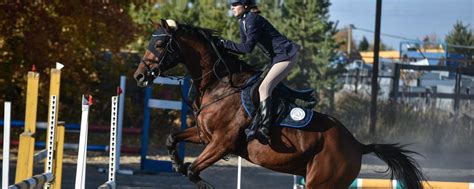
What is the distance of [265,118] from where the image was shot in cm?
842

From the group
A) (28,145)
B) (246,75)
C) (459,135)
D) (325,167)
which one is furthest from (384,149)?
(459,135)

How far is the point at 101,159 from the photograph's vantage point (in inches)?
655

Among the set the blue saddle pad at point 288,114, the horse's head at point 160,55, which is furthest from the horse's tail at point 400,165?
the horse's head at point 160,55

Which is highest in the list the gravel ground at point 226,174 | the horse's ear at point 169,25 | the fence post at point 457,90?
the horse's ear at point 169,25

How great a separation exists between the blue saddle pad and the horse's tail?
0.76 metres

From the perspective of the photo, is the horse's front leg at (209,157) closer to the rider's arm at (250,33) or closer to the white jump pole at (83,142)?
the rider's arm at (250,33)

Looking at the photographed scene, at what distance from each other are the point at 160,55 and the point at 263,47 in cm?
102

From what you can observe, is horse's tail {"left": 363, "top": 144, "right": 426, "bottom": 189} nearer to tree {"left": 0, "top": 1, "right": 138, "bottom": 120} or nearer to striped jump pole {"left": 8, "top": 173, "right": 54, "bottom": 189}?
striped jump pole {"left": 8, "top": 173, "right": 54, "bottom": 189}

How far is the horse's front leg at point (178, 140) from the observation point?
8.70 metres

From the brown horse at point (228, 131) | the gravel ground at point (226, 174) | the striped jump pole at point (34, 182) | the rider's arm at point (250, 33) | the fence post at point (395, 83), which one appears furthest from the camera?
the fence post at point (395, 83)

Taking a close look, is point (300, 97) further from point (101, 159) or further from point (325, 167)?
point (101, 159)

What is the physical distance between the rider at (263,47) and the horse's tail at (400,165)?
1.17 metres

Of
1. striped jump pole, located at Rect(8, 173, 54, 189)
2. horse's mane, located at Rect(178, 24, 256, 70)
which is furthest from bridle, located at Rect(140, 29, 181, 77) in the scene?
striped jump pole, located at Rect(8, 173, 54, 189)

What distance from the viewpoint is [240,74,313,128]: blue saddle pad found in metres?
Result: 8.61
